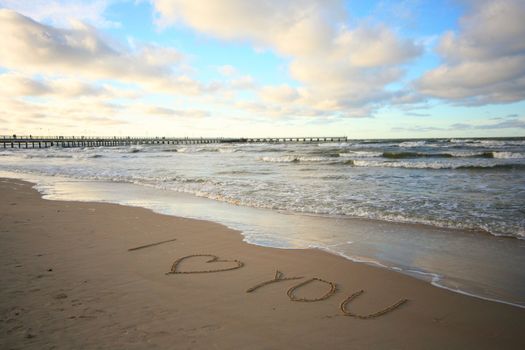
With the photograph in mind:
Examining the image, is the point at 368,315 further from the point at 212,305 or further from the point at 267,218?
the point at 267,218

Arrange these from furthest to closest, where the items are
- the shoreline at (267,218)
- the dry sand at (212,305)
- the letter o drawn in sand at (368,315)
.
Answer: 1. the shoreline at (267,218)
2. the letter o drawn in sand at (368,315)
3. the dry sand at (212,305)

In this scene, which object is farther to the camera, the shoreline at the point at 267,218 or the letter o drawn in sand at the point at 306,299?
the shoreline at the point at 267,218

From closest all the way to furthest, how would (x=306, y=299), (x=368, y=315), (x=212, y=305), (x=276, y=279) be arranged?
1. (x=368, y=315)
2. (x=212, y=305)
3. (x=306, y=299)
4. (x=276, y=279)

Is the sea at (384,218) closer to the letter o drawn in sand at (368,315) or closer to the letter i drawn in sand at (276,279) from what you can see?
the letter o drawn in sand at (368,315)

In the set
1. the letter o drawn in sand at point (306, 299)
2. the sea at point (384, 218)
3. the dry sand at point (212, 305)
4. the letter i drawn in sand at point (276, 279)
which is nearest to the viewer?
the dry sand at point (212, 305)

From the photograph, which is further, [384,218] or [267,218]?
[267,218]

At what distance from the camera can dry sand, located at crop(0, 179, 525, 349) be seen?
2609mm

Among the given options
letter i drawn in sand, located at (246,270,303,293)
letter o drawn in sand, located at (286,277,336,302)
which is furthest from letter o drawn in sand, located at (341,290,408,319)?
letter i drawn in sand, located at (246,270,303,293)

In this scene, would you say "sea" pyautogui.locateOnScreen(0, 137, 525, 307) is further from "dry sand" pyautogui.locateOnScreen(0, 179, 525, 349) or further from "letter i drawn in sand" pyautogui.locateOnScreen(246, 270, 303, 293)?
"letter i drawn in sand" pyautogui.locateOnScreen(246, 270, 303, 293)

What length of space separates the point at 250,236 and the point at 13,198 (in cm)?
824

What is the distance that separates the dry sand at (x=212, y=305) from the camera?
8.56 feet

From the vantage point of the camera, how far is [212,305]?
10.4 ft

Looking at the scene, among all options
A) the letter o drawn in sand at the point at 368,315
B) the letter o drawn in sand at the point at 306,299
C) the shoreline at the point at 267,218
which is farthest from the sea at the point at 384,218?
the letter o drawn in sand at the point at 306,299

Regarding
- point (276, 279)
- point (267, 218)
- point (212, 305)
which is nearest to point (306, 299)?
point (276, 279)
